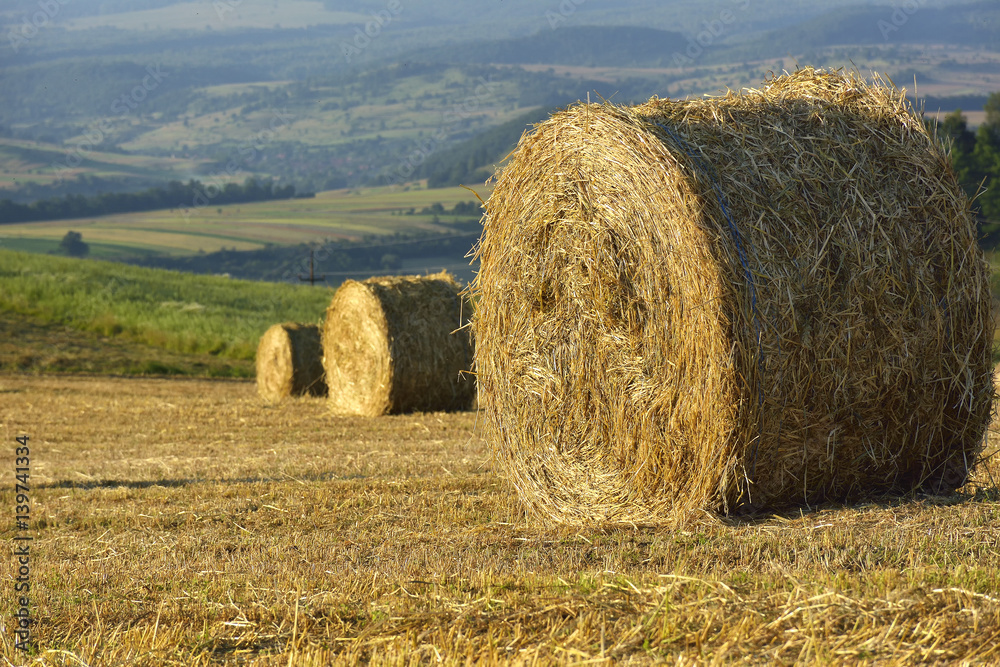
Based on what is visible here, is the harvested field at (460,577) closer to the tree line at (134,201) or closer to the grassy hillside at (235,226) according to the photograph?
the grassy hillside at (235,226)

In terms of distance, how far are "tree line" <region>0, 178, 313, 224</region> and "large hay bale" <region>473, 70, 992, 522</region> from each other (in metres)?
106

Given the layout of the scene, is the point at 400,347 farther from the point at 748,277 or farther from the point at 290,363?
the point at 748,277

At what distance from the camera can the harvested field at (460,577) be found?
4055 mm

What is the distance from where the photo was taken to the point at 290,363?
55.1ft

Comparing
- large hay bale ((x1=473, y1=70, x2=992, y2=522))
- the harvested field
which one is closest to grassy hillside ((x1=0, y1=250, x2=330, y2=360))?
the harvested field

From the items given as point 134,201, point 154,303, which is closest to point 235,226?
point 134,201

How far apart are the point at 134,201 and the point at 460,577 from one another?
125 meters

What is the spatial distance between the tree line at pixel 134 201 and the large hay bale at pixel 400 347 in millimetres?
97835

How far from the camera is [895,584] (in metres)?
4.55

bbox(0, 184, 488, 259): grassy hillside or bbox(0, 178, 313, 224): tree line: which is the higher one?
bbox(0, 178, 313, 224): tree line

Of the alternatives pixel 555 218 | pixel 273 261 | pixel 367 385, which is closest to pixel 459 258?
pixel 273 261

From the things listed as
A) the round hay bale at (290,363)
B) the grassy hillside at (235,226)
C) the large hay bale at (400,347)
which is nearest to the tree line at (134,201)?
the grassy hillside at (235,226)

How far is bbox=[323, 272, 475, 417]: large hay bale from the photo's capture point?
573 inches

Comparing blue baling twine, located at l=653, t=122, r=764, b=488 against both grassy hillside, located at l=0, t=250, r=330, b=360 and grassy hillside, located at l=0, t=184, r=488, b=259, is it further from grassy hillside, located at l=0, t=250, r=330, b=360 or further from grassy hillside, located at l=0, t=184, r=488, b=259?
grassy hillside, located at l=0, t=184, r=488, b=259
